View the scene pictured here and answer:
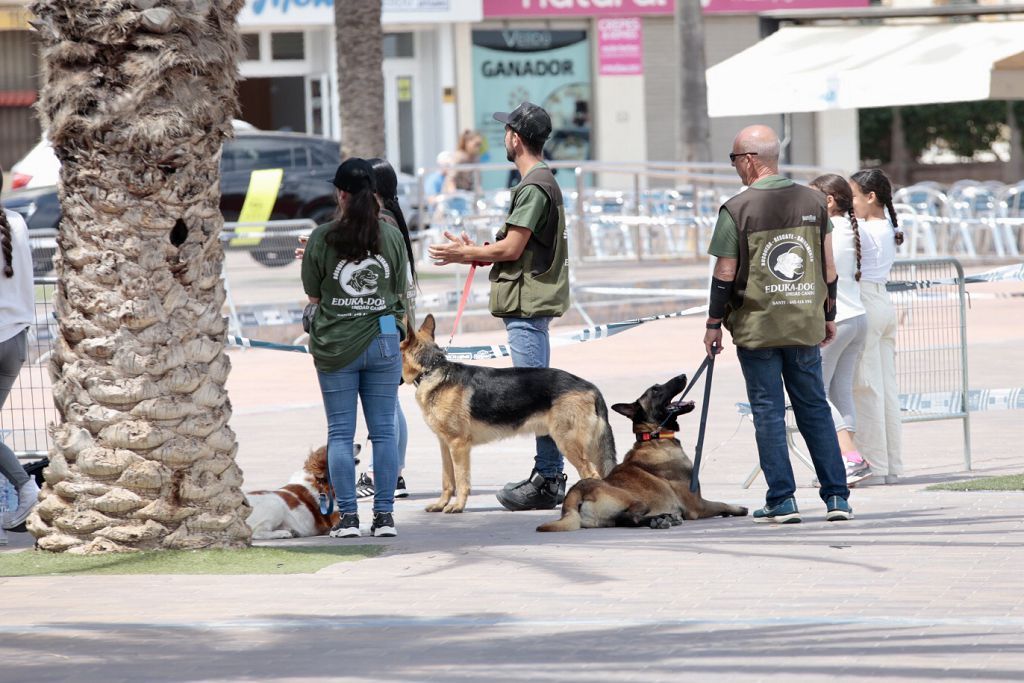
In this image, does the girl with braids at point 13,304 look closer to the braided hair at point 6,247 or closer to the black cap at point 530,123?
the braided hair at point 6,247

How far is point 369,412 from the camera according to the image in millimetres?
7543

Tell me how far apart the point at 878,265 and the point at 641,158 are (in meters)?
24.8

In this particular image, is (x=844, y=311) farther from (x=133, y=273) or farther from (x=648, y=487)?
(x=133, y=273)

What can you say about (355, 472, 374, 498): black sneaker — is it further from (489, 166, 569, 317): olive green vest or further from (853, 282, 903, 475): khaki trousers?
(853, 282, 903, 475): khaki trousers

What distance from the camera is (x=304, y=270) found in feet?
24.2

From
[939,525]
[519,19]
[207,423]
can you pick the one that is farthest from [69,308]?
[519,19]

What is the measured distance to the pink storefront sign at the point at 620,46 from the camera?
107ft

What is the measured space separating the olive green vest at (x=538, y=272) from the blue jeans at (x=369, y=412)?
2.66 feet

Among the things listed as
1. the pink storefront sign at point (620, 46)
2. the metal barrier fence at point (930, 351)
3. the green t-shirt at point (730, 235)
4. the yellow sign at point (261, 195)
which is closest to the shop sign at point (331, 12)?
the pink storefront sign at point (620, 46)

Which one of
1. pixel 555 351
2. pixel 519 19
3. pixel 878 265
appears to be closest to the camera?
pixel 878 265

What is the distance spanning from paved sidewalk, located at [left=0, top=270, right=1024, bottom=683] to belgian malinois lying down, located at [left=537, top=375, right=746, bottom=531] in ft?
0.40

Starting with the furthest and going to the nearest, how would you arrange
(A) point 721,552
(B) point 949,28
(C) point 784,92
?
1. (B) point 949,28
2. (C) point 784,92
3. (A) point 721,552

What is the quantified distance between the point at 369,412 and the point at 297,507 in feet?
2.15

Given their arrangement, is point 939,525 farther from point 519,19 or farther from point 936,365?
point 519,19
